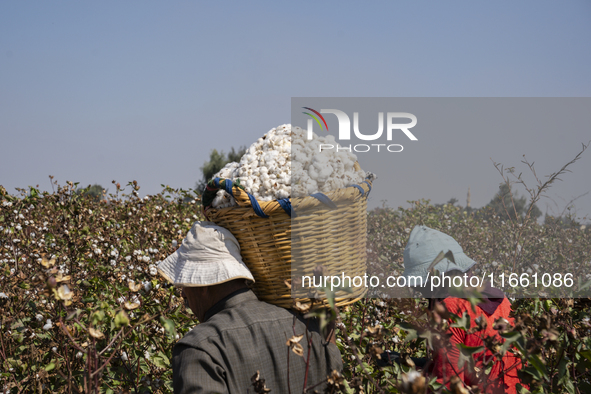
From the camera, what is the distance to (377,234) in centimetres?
495

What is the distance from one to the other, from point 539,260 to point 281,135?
423 centimetres

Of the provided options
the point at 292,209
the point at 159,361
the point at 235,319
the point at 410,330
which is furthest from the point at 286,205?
the point at 159,361

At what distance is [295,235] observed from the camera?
1.57 meters

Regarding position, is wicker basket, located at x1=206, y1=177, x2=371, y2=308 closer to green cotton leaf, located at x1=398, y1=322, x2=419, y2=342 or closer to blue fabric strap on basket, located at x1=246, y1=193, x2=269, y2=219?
blue fabric strap on basket, located at x1=246, y1=193, x2=269, y2=219

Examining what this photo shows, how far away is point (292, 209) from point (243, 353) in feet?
1.71

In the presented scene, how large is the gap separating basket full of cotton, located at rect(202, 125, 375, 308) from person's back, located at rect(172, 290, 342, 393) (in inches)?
4.5

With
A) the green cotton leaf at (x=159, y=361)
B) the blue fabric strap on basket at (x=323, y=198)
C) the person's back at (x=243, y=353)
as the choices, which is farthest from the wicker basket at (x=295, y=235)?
the green cotton leaf at (x=159, y=361)

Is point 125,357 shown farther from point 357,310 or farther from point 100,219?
point 100,219

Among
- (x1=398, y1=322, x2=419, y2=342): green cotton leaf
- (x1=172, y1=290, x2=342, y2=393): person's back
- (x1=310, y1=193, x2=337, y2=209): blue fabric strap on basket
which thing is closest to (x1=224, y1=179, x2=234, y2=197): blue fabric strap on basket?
(x1=310, y1=193, x2=337, y2=209): blue fabric strap on basket

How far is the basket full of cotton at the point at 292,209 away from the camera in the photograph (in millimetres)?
1573

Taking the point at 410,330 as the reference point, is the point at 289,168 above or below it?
above

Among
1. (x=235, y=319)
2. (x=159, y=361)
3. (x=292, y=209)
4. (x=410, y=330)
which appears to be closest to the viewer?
(x=410, y=330)

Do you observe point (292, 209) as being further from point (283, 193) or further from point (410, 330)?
point (410, 330)

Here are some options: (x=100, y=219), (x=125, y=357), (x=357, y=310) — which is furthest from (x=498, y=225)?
(x=125, y=357)
